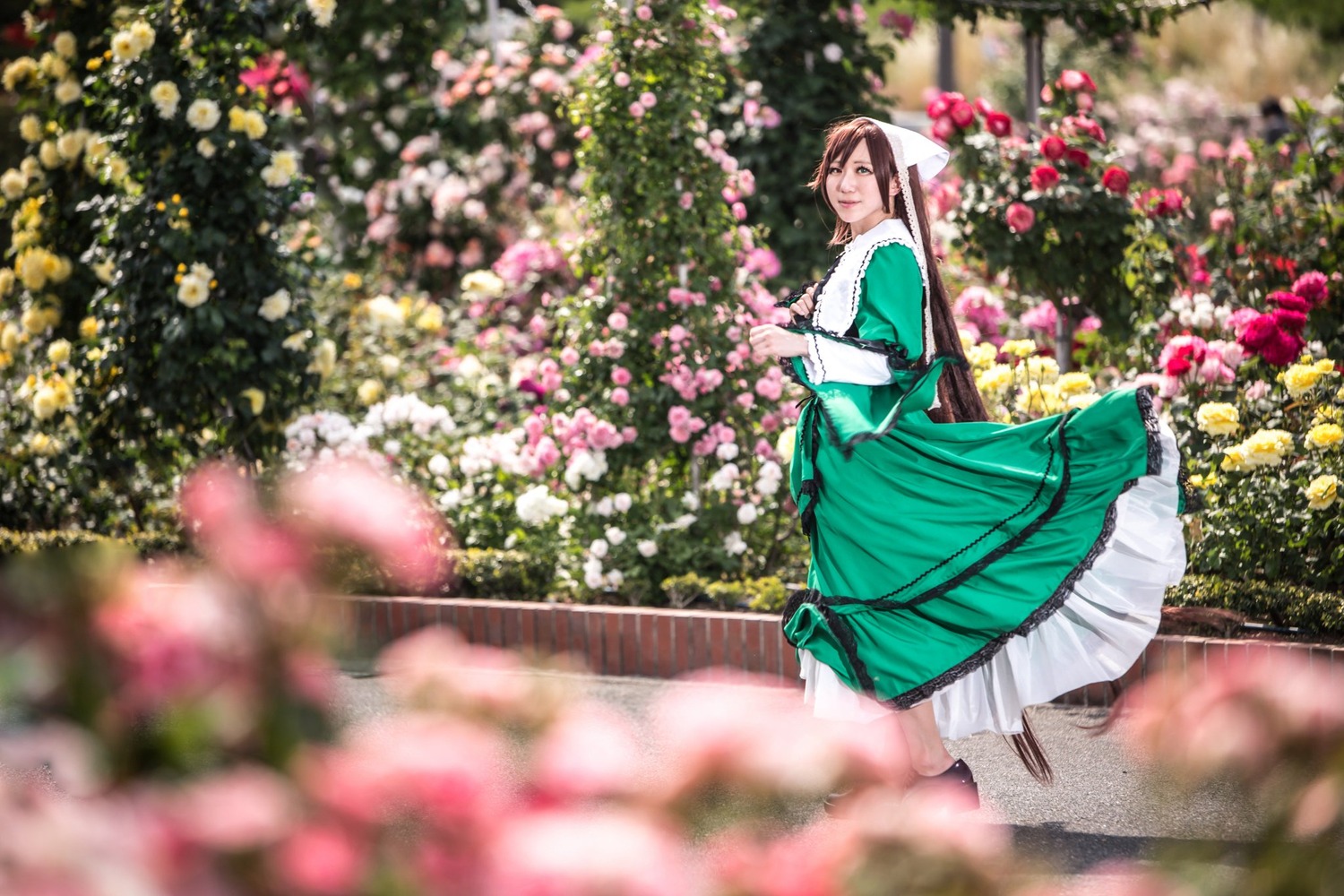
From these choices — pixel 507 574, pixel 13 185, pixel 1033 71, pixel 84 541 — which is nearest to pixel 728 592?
pixel 507 574

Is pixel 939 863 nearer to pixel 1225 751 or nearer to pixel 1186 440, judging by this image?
pixel 1225 751

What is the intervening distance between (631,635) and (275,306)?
160cm

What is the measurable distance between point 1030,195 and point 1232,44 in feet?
39.8

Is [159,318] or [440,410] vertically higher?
[159,318]

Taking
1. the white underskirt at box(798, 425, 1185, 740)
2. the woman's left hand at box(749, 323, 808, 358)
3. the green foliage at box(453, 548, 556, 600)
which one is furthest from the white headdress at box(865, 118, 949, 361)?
the green foliage at box(453, 548, 556, 600)

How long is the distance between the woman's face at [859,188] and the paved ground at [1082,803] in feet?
3.83

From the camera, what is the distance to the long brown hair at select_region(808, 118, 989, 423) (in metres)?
2.81

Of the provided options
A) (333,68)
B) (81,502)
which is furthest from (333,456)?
(333,68)

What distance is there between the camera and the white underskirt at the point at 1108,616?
8.72 feet

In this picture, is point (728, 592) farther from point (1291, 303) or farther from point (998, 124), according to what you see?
point (998, 124)

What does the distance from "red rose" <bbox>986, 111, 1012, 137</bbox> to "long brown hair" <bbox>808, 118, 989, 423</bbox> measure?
198cm

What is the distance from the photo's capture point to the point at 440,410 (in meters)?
4.62

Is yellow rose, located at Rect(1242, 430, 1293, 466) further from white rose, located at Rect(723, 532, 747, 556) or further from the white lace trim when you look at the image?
white rose, located at Rect(723, 532, 747, 556)

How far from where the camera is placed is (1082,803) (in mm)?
2779
